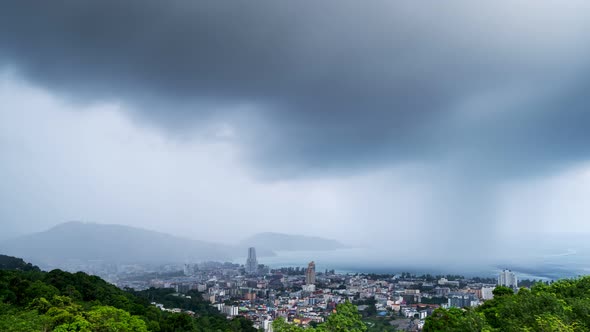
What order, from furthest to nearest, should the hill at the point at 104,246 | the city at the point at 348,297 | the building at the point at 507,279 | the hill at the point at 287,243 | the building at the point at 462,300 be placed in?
the hill at the point at 287,243 < the hill at the point at 104,246 < the building at the point at 507,279 < the building at the point at 462,300 < the city at the point at 348,297

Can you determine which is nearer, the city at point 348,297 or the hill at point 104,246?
the city at point 348,297

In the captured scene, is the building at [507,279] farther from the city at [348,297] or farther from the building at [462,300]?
the building at [462,300]

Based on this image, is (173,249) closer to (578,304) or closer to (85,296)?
(85,296)

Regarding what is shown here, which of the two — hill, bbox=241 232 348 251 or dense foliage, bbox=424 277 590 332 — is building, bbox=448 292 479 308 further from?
hill, bbox=241 232 348 251

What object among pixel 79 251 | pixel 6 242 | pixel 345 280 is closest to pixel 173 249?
pixel 79 251

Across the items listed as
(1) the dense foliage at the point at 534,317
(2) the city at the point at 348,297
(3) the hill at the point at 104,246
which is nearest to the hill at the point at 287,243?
(3) the hill at the point at 104,246

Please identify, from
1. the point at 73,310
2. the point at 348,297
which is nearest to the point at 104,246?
the point at 348,297


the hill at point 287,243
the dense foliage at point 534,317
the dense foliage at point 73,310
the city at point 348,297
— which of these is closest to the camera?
the dense foliage at point 534,317
